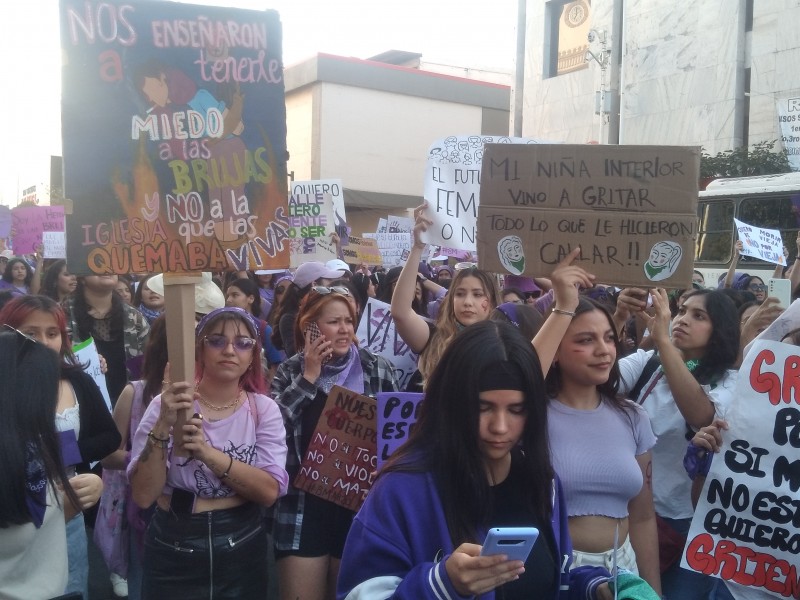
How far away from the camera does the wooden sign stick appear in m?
2.89

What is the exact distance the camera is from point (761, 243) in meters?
9.87

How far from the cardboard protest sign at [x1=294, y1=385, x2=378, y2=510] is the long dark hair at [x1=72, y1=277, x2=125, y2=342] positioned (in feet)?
8.71

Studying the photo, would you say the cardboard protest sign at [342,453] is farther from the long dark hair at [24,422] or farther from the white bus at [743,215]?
the white bus at [743,215]

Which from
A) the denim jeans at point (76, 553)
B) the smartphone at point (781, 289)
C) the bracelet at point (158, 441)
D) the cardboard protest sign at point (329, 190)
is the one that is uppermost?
the cardboard protest sign at point (329, 190)

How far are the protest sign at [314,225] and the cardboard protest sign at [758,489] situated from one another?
24.7 feet

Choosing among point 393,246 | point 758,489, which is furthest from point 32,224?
point 758,489

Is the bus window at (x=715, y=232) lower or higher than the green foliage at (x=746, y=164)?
lower

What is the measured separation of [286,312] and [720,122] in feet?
74.5

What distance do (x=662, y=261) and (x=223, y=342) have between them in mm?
1744

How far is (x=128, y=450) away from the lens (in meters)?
4.08

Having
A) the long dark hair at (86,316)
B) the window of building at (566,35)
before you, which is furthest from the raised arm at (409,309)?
the window of building at (566,35)

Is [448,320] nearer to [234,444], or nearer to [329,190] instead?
[234,444]

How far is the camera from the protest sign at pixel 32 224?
12.7m

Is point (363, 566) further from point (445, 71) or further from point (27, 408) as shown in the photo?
point (445, 71)
